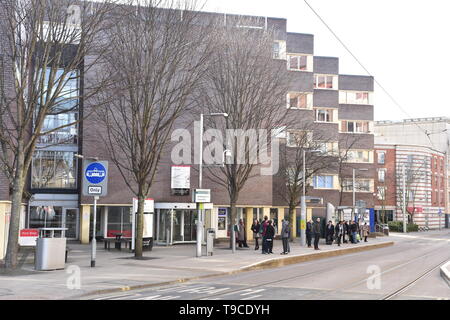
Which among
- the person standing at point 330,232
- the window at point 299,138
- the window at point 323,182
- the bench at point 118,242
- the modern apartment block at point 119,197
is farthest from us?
the window at point 323,182

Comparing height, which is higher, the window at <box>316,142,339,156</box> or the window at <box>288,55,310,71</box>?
the window at <box>288,55,310,71</box>

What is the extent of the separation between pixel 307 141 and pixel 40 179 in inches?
828

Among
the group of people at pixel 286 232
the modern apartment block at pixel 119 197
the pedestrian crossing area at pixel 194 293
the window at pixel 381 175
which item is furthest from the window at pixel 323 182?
the pedestrian crossing area at pixel 194 293

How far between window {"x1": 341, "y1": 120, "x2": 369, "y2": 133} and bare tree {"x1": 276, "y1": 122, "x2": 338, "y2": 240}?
765 inches

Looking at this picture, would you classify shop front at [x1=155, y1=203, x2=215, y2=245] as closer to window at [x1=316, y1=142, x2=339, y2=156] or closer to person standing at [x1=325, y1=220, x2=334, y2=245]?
person standing at [x1=325, y1=220, x2=334, y2=245]

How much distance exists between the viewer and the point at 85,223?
Result: 3722 centimetres

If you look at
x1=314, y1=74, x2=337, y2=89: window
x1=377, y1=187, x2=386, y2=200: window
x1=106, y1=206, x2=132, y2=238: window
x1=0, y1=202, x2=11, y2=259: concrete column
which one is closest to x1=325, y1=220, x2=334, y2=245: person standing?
x1=106, y1=206, x2=132, y2=238: window

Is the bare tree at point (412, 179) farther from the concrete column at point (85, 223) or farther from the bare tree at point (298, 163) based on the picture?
the concrete column at point (85, 223)

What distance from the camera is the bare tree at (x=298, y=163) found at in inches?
1688

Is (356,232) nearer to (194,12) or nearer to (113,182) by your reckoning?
(113,182)

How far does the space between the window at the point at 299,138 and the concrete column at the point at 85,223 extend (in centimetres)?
1634

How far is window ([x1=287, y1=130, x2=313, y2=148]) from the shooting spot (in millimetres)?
42656

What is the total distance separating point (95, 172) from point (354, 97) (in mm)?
51686

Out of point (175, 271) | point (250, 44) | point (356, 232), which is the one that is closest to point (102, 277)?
point (175, 271)
